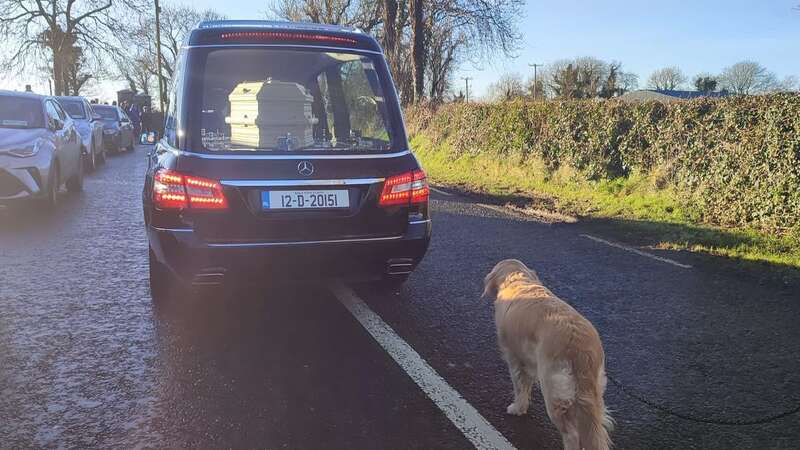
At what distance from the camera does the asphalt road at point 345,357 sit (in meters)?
2.95

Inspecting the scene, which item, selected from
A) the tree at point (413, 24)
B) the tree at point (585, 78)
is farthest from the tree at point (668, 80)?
the tree at point (413, 24)

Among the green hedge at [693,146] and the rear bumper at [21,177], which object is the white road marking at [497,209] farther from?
the rear bumper at [21,177]

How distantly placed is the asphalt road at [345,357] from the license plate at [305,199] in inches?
34.4

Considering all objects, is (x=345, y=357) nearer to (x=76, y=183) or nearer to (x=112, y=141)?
(x=76, y=183)

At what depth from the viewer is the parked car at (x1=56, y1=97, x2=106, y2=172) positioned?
1505cm

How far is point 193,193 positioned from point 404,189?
1352 mm

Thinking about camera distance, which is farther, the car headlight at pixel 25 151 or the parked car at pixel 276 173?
the car headlight at pixel 25 151

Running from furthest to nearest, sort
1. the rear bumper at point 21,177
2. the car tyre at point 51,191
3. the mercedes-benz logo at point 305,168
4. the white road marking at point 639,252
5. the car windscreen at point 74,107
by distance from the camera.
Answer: the car windscreen at point 74,107 → the car tyre at point 51,191 → the rear bumper at point 21,177 → the white road marking at point 639,252 → the mercedes-benz logo at point 305,168

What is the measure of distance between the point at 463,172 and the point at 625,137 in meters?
5.70

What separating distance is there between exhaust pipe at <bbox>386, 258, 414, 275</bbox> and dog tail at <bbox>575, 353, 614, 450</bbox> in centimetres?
194

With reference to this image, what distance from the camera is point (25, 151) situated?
862 centimetres

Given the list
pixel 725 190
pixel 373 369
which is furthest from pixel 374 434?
pixel 725 190

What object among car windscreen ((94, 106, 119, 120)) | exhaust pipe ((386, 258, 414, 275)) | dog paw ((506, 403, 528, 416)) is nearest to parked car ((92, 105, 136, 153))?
car windscreen ((94, 106, 119, 120))

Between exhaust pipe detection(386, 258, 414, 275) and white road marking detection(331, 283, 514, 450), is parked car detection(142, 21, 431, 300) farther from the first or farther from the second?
white road marking detection(331, 283, 514, 450)
